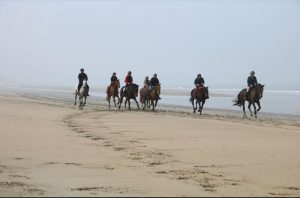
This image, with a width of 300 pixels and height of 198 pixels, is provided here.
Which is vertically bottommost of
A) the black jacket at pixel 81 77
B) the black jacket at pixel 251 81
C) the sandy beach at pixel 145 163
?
the sandy beach at pixel 145 163

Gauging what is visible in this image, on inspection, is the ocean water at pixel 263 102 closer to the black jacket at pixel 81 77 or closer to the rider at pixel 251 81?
the rider at pixel 251 81

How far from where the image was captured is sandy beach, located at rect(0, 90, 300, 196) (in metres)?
6.01

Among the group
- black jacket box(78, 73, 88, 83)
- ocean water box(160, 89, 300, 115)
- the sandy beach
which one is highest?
black jacket box(78, 73, 88, 83)

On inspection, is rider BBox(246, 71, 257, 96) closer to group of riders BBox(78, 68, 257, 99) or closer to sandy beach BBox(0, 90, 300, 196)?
group of riders BBox(78, 68, 257, 99)

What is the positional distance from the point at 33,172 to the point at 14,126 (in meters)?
6.09

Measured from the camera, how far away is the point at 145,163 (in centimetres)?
799

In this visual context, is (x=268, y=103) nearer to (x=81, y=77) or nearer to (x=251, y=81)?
(x=251, y=81)

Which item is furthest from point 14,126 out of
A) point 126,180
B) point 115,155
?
point 126,180

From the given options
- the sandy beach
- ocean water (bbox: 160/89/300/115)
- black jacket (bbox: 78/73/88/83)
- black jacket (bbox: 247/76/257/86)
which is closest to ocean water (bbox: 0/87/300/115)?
ocean water (bbox: 160/89/300/115)

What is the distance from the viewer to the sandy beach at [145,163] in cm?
601

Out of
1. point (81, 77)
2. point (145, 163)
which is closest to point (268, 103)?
point (81, 77)

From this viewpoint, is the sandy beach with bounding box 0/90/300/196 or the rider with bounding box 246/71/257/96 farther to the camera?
the rider with bounding box 246/71/257/96

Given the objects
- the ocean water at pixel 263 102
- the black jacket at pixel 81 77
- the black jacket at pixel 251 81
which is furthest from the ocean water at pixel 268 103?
the black jacket at pixel 81 77

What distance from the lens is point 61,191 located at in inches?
220
